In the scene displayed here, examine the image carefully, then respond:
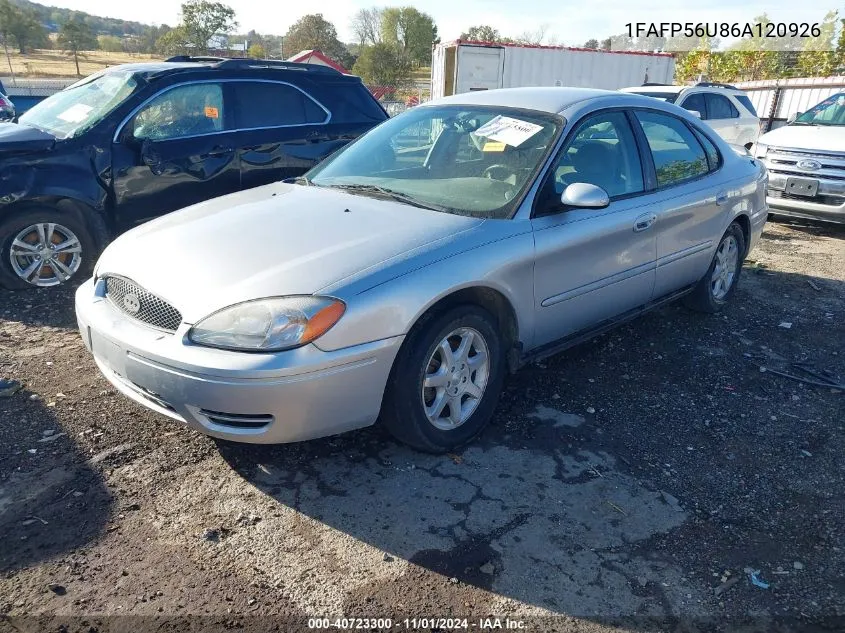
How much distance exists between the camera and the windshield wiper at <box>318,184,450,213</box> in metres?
3.34

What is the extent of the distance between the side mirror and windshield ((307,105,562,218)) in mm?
219

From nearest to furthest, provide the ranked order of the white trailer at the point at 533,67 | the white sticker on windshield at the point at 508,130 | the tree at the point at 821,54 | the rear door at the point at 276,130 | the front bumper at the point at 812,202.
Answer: the white sticker on windshield at the point at 508,130 → the rear door at the point at 276,130 → the front bumper at the point at 812,202 → the white trailer at the point at 533,67 → the tree at the point at 821,54

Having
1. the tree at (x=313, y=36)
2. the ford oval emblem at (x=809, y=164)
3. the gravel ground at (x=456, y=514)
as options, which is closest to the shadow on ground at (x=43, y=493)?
the gravel ground at (x=456, y=514)

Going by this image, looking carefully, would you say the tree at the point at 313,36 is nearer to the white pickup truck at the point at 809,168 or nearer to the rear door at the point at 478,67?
the rear door at the point at 478,67

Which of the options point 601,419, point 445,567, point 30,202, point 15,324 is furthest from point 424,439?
point 30,202

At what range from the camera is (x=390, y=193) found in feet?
11.7

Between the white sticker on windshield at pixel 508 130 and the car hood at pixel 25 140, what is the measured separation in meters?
3.55

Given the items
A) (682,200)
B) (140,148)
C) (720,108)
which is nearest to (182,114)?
(140,148)

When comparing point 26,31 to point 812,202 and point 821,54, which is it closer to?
point 821,54

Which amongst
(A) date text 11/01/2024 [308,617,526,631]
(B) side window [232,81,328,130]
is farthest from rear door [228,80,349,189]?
(A) date text 11/01/2024 [308,617,526,631]

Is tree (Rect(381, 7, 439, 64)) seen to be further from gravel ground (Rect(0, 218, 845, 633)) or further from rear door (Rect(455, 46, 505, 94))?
gravel ground (Rect(0, 218, 845, 633))

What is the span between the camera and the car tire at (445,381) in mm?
2867

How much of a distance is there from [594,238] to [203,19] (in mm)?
56162

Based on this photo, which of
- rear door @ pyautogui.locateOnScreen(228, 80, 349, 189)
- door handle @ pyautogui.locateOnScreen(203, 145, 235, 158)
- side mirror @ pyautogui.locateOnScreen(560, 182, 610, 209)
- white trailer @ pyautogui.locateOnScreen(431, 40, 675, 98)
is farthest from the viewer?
white trailer @ pyautogui.locateOnScreen(431, 40, 675, 98)
